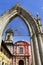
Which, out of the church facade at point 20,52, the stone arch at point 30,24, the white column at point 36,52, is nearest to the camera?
the white column at point 36,52

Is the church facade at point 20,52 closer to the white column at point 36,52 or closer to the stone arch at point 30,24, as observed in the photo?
the stone arch at point 30,24

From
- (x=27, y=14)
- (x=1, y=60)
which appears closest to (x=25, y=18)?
(x=27, y=14)

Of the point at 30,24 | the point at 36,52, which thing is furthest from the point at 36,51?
the point at 30,24

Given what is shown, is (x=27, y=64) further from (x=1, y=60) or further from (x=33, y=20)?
(x=33, y=20)

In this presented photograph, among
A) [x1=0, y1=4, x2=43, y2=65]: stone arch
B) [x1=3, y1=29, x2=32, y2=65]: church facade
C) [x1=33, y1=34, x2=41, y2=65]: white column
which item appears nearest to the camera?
[x1=33, y1=34, x2=41, y2=65]: white column

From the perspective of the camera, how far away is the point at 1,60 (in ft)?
97.1

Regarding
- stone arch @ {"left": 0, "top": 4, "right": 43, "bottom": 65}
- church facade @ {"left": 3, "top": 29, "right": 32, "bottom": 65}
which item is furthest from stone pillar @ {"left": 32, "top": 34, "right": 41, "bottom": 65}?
church facade @ {"left": 3, "top": 29, "right": 32, "bottom": 65}

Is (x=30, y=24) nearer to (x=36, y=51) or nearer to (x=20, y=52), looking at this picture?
(x=36, y=51)

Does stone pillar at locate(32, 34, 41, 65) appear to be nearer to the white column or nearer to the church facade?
the white column

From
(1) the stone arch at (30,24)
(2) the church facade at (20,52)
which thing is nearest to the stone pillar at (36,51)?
(1) the stone arch at (30,24)

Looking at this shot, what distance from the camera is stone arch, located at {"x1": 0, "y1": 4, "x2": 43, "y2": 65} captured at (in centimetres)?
1722

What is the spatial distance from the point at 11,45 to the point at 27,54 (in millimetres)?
4452

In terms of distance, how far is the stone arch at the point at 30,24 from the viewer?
1722 centimetres

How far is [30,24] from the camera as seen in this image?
18.7 m
